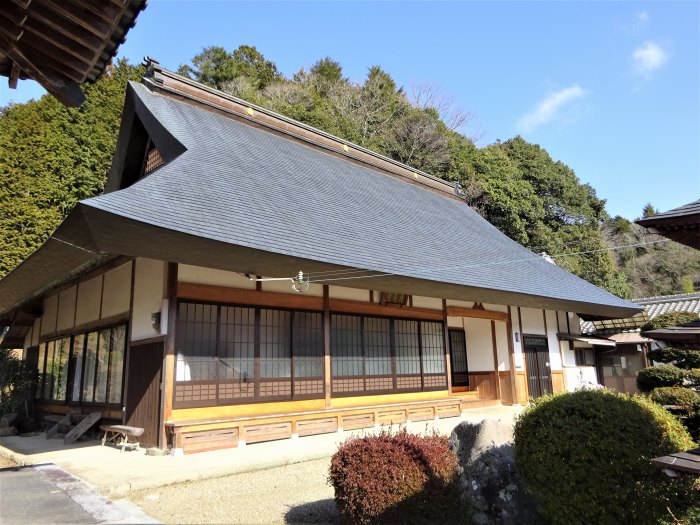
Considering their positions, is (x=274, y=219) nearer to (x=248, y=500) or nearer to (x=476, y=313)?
(x=248, y=500)

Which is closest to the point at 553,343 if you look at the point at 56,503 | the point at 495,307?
the point at 495,307

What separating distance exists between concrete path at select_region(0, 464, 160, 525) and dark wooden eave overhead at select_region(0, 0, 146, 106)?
11.9ft

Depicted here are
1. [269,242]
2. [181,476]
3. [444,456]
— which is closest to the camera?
[444,456]

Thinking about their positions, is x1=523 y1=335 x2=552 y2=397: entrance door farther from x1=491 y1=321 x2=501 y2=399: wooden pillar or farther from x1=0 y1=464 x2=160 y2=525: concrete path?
x1=0 y1=464 x2=160 y2=525: concrete path

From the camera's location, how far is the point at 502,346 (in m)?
14.8

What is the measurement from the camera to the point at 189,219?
705 centimetres

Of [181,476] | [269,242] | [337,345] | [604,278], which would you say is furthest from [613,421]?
[604,278]

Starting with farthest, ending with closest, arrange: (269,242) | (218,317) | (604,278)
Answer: (604,278), (218,317), (269,242)

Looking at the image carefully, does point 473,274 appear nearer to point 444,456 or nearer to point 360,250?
point 360,250

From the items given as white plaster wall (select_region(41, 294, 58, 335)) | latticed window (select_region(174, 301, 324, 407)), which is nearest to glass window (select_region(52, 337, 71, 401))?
white plaster wall (select_region(41, 294, 58, 335))

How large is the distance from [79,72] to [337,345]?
7.83 m

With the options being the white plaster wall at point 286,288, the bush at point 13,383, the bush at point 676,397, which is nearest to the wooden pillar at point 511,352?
the bush at point 676,397

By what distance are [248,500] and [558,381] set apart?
1335 centimetres

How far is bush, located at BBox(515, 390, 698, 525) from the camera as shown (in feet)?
12.4
